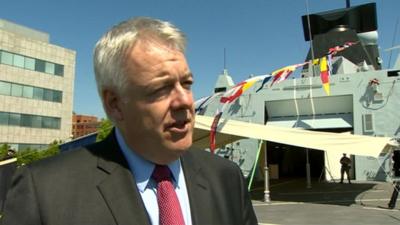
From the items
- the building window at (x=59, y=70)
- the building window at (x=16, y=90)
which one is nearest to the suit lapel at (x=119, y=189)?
the building window at (x=16, y=90)

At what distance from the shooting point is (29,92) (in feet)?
156

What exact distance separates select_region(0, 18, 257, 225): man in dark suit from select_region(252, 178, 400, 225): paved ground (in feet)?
28.9

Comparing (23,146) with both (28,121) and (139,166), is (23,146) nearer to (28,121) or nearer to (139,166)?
(28,121)

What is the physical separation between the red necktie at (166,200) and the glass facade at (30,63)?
157ft

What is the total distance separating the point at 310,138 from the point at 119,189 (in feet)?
39.6

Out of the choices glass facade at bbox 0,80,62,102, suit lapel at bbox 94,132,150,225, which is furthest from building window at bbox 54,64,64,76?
suit lapel at bbox 94,132,150,225

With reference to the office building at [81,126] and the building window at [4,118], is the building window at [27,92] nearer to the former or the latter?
the building window at [4,118]

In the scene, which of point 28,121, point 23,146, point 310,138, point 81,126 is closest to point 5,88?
point 28,121

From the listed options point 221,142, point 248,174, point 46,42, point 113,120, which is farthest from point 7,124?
point 113,120

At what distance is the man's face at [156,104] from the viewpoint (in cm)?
159

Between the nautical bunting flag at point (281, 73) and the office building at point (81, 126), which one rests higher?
the office building at point (81, 126)

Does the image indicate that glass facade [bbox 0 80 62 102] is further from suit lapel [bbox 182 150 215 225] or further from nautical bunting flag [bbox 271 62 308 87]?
suit lapel [bbox 182 150 215 225]

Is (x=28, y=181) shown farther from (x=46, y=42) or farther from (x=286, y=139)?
(x=46, y=42)

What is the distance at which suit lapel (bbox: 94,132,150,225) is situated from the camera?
1.54 m
